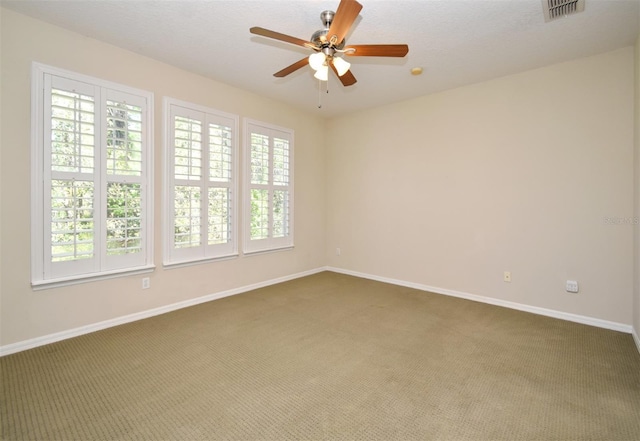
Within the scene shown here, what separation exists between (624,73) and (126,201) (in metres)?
5.03

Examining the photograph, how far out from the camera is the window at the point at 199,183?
3381 mm

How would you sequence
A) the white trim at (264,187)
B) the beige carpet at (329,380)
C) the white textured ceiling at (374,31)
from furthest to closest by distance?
the white trim at (264,187)
the white textured ceiling at (374,31)
the beige carpet at (329,380)

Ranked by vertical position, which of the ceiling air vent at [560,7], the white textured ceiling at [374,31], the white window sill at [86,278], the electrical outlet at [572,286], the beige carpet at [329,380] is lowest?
the beige carpet at [329,380]

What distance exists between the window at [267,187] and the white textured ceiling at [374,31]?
3.13 feet

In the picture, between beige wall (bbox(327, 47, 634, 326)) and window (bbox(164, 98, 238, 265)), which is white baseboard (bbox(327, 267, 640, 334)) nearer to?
beige wall (bbox(327, 47, 634, 326))

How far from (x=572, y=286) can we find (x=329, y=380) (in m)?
2.85

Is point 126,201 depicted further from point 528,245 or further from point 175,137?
point 528,245

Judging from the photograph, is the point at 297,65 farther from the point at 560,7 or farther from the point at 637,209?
the point at 637,209

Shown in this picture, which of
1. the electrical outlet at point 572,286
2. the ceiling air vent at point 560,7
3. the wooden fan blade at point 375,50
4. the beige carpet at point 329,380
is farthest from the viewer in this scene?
the electrical outlet at point 572,286

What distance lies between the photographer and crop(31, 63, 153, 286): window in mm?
2561

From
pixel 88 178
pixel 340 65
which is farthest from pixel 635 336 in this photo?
pixel 88 178

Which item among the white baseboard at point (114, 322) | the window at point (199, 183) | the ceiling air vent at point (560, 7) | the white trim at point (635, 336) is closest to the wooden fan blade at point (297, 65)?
the window at point (199, 183)

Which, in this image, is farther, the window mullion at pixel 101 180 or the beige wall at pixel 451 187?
the window mullion at pixel 101 180

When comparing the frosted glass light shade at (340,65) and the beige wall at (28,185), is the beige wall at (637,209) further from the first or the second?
the beige wall at (28,185)
